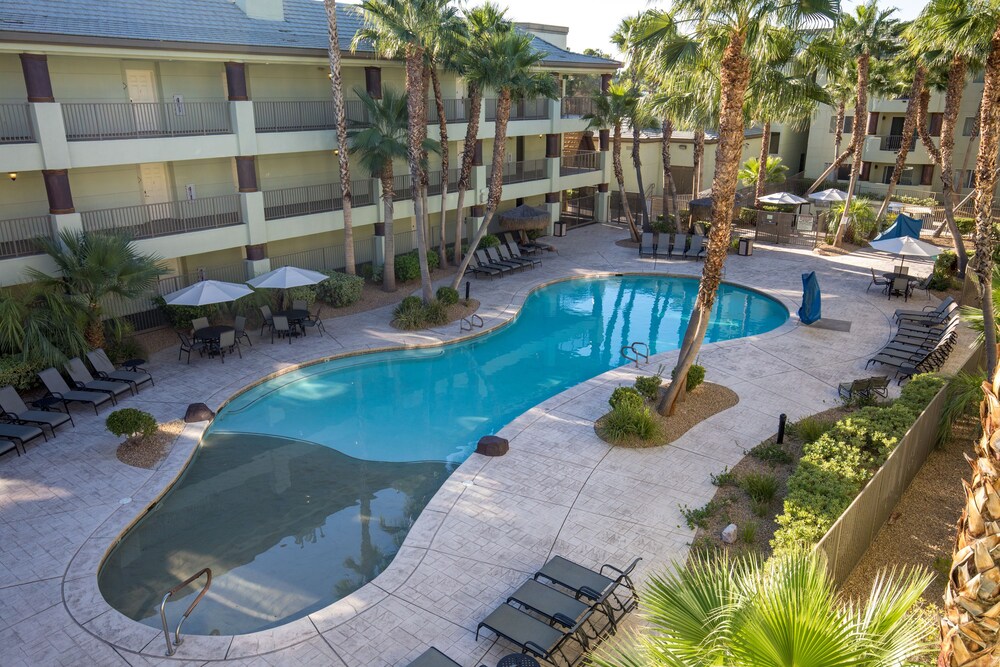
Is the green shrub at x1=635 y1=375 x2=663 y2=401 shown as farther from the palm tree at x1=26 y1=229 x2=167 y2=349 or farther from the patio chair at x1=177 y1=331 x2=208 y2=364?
the palm tree at x1=26 y1=229 x2=167 y2=349

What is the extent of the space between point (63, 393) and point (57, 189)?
5.90 m

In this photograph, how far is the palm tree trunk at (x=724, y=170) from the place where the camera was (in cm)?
1434

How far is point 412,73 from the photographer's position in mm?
22469

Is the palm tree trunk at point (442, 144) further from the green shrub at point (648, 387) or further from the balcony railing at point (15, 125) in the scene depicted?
the green shrub at point (648, 387)

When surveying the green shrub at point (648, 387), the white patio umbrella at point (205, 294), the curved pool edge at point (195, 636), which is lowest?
the curved pool edge at point (195, 636)

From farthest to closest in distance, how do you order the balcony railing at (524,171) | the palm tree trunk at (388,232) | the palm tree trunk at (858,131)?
the balcony railing at (524,171), the palm tree trunk at (858,131), the palm tree trunk at (388,232)

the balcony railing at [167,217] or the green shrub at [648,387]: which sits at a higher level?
the balcony railing at [167,217]

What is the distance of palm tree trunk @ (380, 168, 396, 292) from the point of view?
2516 centimetres

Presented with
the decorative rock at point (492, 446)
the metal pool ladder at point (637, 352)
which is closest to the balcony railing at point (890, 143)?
the metal pool ladder at point (637, 352)

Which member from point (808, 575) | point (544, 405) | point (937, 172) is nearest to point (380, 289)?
point (544, 405)

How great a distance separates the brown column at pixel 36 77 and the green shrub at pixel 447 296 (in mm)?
12140

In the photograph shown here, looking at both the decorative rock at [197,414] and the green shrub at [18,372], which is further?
the green shrub at [18,372]

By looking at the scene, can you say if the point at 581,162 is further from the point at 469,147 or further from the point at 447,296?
the point at 447,296

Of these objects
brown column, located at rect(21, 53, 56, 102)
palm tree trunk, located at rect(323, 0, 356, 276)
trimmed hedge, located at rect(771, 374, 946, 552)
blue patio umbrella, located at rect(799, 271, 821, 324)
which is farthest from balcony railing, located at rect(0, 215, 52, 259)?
blue patio umbrella, located at rect(799, 271, 821, 324)
